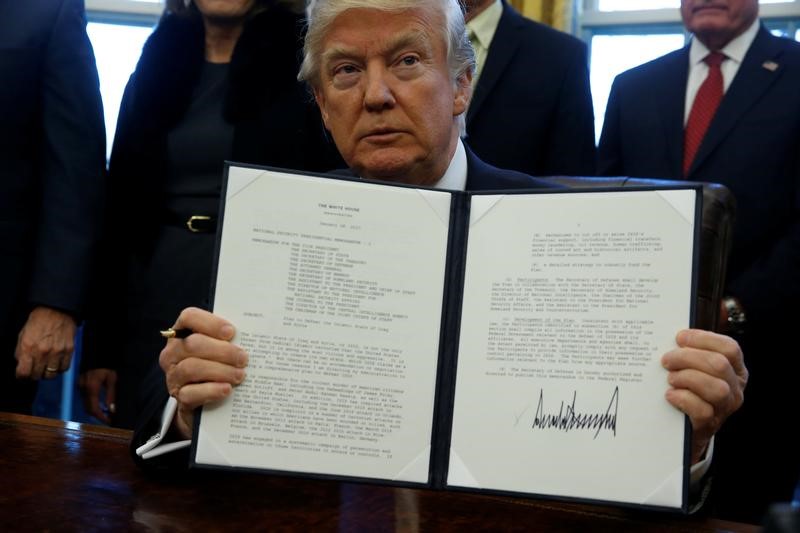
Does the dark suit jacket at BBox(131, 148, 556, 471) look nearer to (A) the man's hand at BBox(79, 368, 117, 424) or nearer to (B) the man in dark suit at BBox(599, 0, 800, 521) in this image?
(A) the man's hand at BBox(79, 368, 117, 424)

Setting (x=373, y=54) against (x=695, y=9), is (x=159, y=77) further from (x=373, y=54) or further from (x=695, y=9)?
(x=695, y=9)

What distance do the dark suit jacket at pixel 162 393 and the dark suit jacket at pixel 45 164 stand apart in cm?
93

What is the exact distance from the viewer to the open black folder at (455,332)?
1.52m

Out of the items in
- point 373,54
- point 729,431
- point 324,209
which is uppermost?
point 373,54

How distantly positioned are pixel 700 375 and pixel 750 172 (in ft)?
7.13

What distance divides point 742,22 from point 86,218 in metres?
2.37

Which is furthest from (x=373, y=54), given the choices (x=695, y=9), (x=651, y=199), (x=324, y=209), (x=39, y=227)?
(x=695, y=9)

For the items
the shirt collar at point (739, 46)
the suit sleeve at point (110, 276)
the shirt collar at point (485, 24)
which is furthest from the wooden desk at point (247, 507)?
the shirt collar at point (739, 46)

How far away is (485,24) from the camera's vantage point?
335 centimetres

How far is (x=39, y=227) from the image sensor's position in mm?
2902

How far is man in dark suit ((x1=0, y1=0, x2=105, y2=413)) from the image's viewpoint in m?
2.84

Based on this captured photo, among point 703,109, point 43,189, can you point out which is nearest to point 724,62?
point 703,109

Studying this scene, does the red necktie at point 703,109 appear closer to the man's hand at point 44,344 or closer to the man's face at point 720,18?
the man's face at point 720,18
